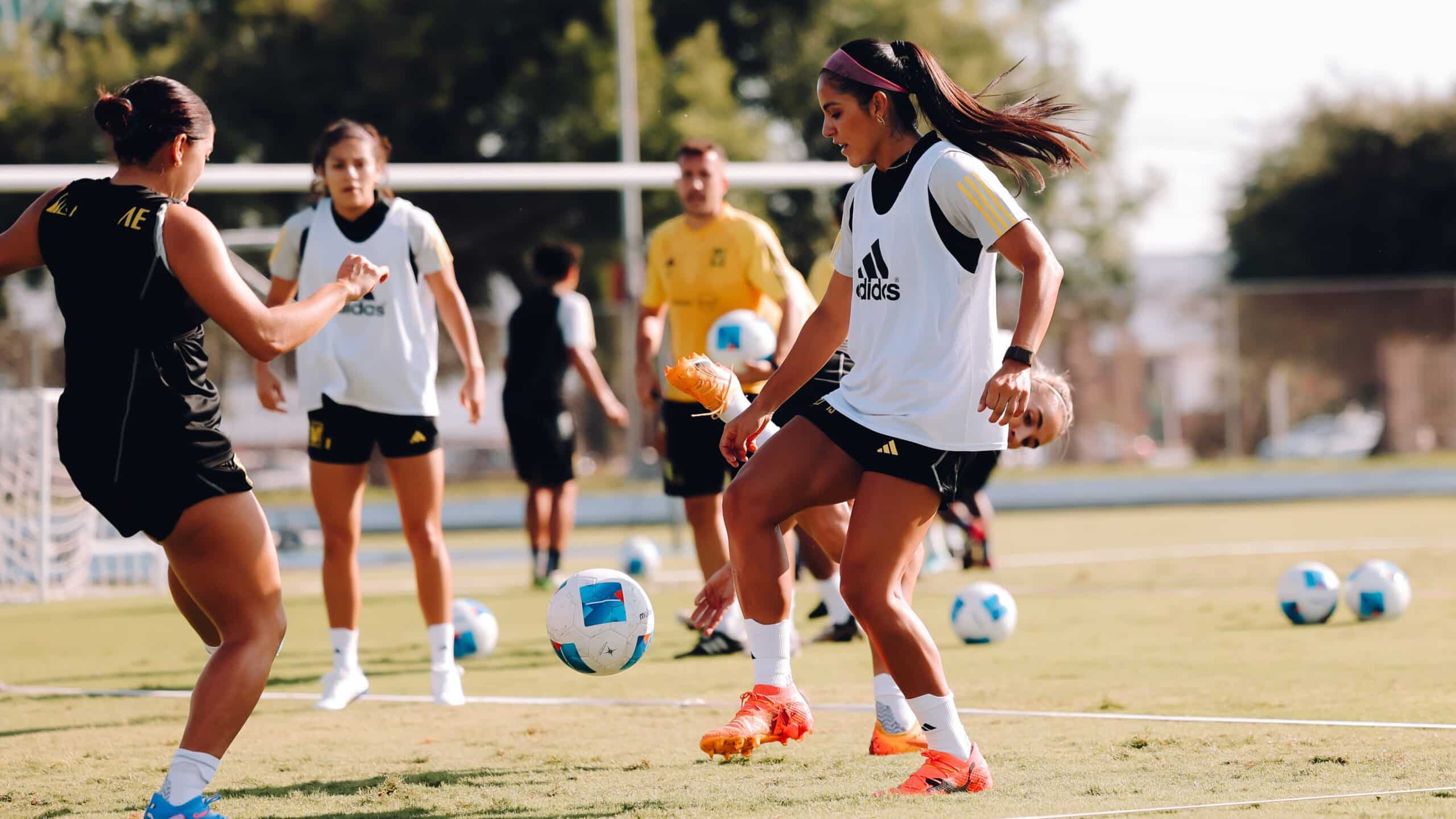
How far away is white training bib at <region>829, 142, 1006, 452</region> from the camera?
4.42 m

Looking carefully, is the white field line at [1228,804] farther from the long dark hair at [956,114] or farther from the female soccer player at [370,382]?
Result: the female soccer player at [370,382]

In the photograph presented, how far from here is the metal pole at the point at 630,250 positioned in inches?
784

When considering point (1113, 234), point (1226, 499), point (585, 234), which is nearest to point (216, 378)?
point (585, 234)

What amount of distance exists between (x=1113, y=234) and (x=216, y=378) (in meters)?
25.6

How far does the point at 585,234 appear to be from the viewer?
30125mm

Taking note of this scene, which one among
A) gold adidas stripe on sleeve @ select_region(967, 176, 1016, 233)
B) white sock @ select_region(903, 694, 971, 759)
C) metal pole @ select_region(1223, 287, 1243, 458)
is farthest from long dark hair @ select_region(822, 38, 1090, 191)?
metal pole @ select_region(1223, 287, 1243, 458)

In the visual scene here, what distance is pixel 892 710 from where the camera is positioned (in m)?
5.08

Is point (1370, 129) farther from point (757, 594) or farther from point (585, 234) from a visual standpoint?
point (757, 594)

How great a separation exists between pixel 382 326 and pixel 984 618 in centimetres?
321

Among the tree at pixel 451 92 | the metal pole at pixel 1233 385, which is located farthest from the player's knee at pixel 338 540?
the tree at pixel 451 92

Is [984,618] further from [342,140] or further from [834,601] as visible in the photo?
[342,140]

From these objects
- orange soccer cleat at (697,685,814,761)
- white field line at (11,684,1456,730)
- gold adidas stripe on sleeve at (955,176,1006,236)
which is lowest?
white field line at (11,684,1456,730)

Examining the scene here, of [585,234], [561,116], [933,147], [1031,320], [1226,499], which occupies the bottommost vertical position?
[1226,499]

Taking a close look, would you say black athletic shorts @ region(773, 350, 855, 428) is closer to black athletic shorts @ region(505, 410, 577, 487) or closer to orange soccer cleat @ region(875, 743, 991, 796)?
orange soccer cleat @ region(875, 743, 991, 796)
